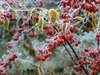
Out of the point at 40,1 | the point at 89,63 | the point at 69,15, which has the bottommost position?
the point at 89,63

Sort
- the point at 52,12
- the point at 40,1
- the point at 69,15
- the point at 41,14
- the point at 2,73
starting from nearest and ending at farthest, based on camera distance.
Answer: the point at 52,12 → the point at 41,14 → the point at 69,15 → the point at 2,73 → the point at 40,1

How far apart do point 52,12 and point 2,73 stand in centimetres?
128

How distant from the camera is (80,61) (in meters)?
3.22

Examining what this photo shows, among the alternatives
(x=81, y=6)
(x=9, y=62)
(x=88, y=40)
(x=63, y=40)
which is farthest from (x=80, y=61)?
(x=88, y=40)

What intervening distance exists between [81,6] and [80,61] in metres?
0.65

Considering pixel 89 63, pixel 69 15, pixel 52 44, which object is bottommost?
pixel 89 63

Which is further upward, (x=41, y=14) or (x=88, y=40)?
(x=41, y=14)

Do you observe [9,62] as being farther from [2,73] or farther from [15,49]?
[15,49]

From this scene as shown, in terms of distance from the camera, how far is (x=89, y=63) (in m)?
3.19

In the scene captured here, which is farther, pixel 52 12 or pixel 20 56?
pixel 20 56

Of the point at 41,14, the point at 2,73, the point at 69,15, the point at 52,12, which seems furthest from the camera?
the point at 2,73

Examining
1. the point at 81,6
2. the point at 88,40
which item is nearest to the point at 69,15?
the point at 81,6

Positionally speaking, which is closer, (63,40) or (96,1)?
(96,1)

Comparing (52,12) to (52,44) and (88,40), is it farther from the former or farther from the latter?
(88,40)
